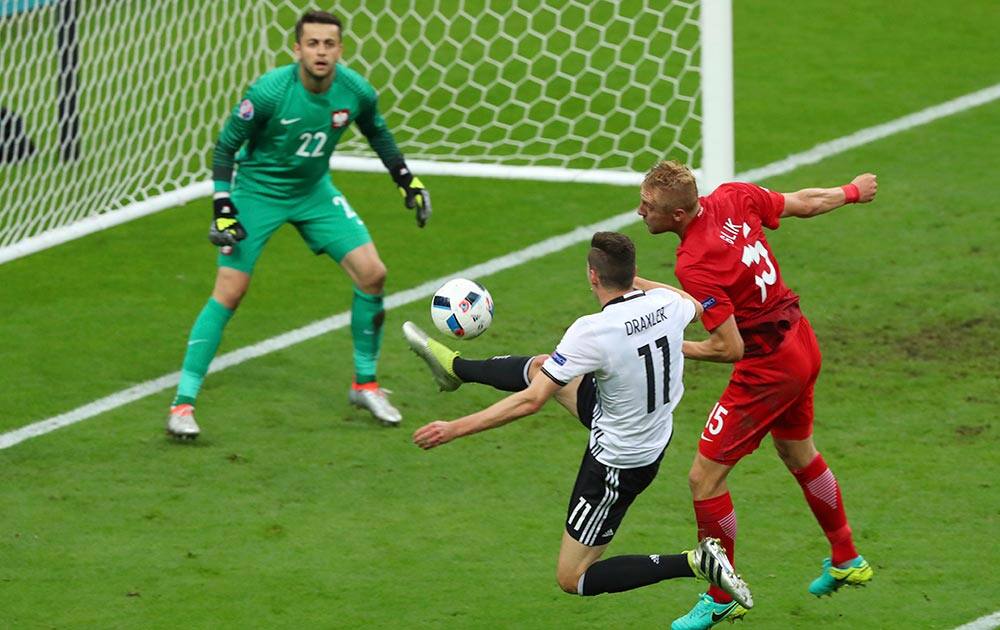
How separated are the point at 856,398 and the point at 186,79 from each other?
19.9ft

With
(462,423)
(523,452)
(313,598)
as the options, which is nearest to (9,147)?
(523,452)

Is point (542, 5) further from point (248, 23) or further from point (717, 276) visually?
point (717, 276)

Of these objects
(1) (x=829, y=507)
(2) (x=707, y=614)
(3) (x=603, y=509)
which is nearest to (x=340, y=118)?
(3) (x=603, y=509)

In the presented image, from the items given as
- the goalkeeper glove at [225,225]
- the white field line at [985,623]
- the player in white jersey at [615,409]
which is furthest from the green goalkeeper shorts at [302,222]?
the white field line at [985,623]

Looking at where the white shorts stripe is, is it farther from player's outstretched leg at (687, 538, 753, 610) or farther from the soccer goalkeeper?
the soccer goalkeeper

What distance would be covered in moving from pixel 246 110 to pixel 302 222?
0.71 meters

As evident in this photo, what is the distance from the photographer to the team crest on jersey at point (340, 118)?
8672mm

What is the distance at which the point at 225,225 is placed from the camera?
27.6 feet

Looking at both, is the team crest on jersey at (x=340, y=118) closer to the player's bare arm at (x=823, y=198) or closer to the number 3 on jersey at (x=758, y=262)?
the player's bare arm at (x=823, y=198)

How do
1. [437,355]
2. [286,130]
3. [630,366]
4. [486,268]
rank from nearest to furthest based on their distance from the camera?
1. [630,366]
2. [437,355]
3. [286,130]
4. [486,268]

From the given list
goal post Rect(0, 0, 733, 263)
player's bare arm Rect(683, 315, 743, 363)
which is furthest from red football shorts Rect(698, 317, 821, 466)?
goal post Rect(0, 0, 733, 263)

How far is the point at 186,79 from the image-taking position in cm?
1271

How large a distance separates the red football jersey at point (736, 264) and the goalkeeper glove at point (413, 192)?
254 centimetres

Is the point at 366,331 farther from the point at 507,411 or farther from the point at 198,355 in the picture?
the point at 507,411
